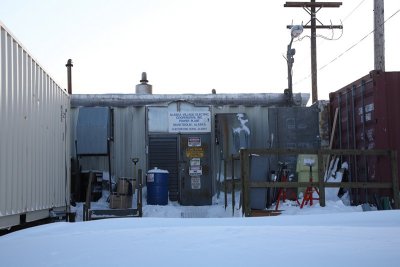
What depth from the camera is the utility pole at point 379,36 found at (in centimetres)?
1482

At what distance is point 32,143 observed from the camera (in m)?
9.13

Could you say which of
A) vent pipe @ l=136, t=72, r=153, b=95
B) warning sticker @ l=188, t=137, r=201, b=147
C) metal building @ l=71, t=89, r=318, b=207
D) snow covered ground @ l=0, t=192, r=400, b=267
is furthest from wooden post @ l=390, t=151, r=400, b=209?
vent pipe @ l=136, t=72, r=153, b=95

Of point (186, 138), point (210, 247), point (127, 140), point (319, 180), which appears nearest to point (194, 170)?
point (186, 138)

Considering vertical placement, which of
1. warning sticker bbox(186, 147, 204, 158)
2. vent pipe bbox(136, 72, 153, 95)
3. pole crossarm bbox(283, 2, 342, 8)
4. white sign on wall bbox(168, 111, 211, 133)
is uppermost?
pole crossarm bbox(283, 2, 342, 8)

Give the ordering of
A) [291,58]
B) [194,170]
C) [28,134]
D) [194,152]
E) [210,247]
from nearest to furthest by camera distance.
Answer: [210,247] → [28,134] → [194,170] → [194,152] → [291,58]

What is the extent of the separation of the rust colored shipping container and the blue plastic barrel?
4869 millimetres

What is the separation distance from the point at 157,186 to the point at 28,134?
6.63 m

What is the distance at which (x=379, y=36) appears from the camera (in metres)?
15.0

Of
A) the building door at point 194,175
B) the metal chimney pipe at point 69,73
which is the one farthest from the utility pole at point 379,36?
the metal chimney pipe at point 69,73

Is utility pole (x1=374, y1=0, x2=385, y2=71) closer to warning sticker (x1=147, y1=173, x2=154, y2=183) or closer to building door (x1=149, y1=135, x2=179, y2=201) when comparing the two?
building door (x1=149, y1=135, x2=179, y2=201)

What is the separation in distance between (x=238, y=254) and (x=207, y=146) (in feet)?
42.5

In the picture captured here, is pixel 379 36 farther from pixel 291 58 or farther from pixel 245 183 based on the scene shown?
pixel 245 183

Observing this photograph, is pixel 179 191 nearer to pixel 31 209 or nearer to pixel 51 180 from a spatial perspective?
pixel 51 180

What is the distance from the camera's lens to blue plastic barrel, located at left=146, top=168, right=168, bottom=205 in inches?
595
